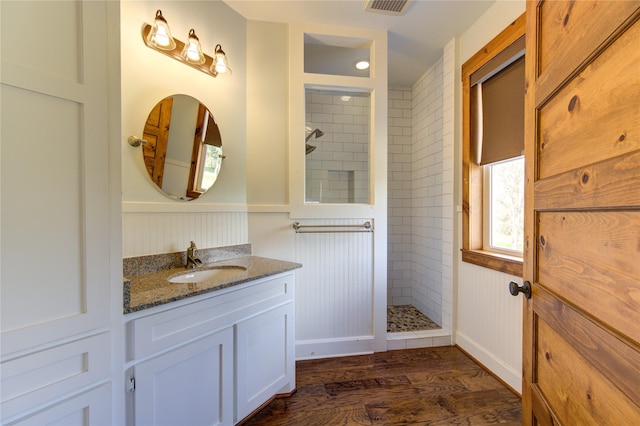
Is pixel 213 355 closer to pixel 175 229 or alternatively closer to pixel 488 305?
pixel 175 229

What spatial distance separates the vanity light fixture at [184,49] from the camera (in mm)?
1505

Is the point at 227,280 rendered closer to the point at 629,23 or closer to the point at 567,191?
the point at 567,191

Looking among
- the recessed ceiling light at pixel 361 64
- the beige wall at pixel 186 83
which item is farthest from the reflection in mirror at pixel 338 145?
the beige wall at pixel 186 83

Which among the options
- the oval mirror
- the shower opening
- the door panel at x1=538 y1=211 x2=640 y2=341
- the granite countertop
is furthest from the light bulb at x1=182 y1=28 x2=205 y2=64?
the shower opening

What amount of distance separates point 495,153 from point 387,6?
1.34 metres

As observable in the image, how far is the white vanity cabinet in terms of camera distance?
1.09 meters

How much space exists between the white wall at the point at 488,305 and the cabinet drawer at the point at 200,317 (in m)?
1.52

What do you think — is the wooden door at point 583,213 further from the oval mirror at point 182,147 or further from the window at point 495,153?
the oval mirror at point 182,147

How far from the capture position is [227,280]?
1.41 meters

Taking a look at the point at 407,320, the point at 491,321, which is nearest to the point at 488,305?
the point at 491,321

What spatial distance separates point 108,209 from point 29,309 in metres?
0.33

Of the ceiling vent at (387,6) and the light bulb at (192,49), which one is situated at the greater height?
the ceiling vent at (387,6)

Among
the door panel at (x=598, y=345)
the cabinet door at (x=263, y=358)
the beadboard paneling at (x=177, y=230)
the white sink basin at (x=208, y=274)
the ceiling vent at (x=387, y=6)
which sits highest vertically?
the ceiling vent at (x=387, y=6)

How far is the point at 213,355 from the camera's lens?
4.39 feet
